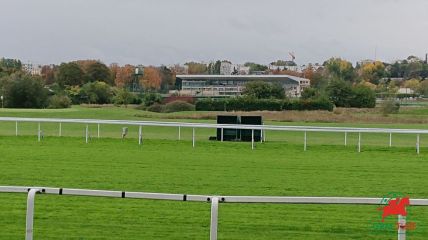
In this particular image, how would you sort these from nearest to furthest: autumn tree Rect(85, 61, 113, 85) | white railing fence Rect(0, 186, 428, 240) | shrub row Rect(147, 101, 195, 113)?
white railing fence Rect(0, 186, 428, 240)
shrub row Rect(147, 101, 195, 113)
autumn tree Rect(85, 61, 113, 85)

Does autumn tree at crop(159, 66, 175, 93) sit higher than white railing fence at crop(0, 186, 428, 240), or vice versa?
autumn tree at crop(159, 66, 175, 93)

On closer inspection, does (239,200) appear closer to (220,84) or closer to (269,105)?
(269,105)

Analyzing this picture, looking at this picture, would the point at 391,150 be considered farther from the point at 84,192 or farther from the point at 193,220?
the point at 84,192

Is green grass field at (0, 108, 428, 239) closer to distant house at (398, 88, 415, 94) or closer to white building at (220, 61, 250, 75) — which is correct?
distant house at (398, 88, 415, 94)

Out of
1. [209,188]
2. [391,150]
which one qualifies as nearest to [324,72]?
[391,150]

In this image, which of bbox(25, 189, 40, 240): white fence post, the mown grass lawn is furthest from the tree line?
bbox(25, 189, 40, 240): white fence post

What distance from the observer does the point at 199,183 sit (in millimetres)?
11469

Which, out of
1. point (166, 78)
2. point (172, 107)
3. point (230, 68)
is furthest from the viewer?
point (230, 68)

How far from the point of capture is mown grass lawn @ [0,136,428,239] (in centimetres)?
666

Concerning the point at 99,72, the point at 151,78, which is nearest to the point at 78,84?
the point at 99,72

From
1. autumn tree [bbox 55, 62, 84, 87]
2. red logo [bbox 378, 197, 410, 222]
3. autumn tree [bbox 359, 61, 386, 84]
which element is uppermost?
autumn tree [bbox 359, 61, 386, 84]

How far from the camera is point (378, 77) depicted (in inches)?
4934

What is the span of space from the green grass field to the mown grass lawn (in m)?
0.02

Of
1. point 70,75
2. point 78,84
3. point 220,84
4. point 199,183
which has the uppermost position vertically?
point 70,75
